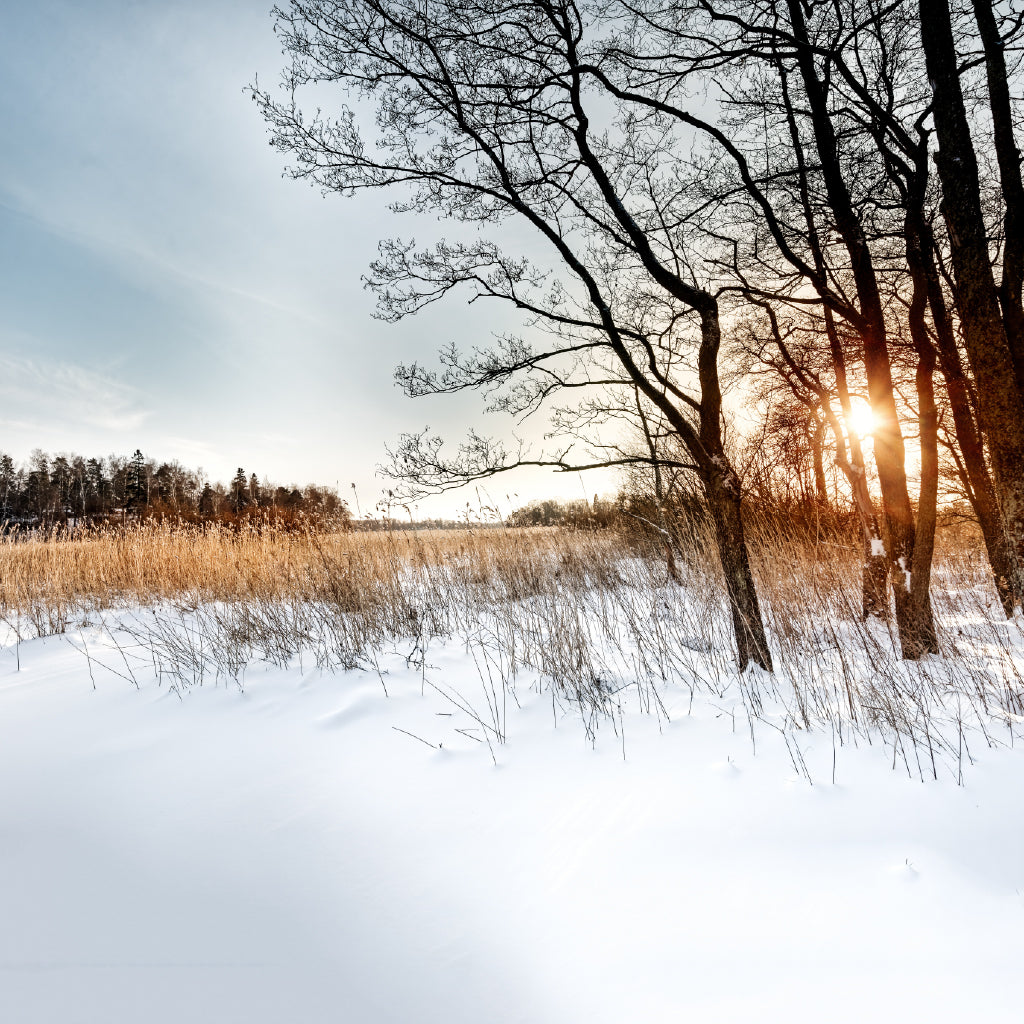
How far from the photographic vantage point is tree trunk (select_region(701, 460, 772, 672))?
138 inches

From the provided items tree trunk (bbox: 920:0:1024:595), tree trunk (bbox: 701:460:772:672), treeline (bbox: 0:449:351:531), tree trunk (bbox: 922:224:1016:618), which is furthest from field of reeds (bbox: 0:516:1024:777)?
treeline (bbox: 0:449:351:531)

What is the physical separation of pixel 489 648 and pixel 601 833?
2609 millimetres

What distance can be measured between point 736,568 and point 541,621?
201 cm

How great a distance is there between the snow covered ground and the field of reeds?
1.11 feet

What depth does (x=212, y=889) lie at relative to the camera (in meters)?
1.56

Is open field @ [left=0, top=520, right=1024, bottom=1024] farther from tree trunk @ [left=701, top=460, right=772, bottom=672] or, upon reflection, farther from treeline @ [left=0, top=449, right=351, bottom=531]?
treeline @ [left=0, top=449, right=351, bottom=531]

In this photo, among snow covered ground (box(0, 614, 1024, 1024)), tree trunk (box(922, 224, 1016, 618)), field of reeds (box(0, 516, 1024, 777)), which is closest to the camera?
snow covered ground (box(0, 614, 1024, 1024))

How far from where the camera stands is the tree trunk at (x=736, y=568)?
351cm

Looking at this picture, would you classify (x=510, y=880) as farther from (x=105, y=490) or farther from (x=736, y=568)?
(x=105, y=490)

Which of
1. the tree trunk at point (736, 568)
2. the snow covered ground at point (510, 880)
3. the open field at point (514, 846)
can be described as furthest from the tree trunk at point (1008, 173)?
the snow covered ground at point (510, 880)

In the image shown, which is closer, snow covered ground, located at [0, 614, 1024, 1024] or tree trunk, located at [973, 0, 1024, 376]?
snow covered ground, located at [0, 614, 1024, 1024]

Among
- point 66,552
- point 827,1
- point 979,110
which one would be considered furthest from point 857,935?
point 66,552

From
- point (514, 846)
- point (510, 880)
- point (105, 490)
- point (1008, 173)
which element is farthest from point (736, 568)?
point (105, 490)

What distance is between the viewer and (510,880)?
159 cm
